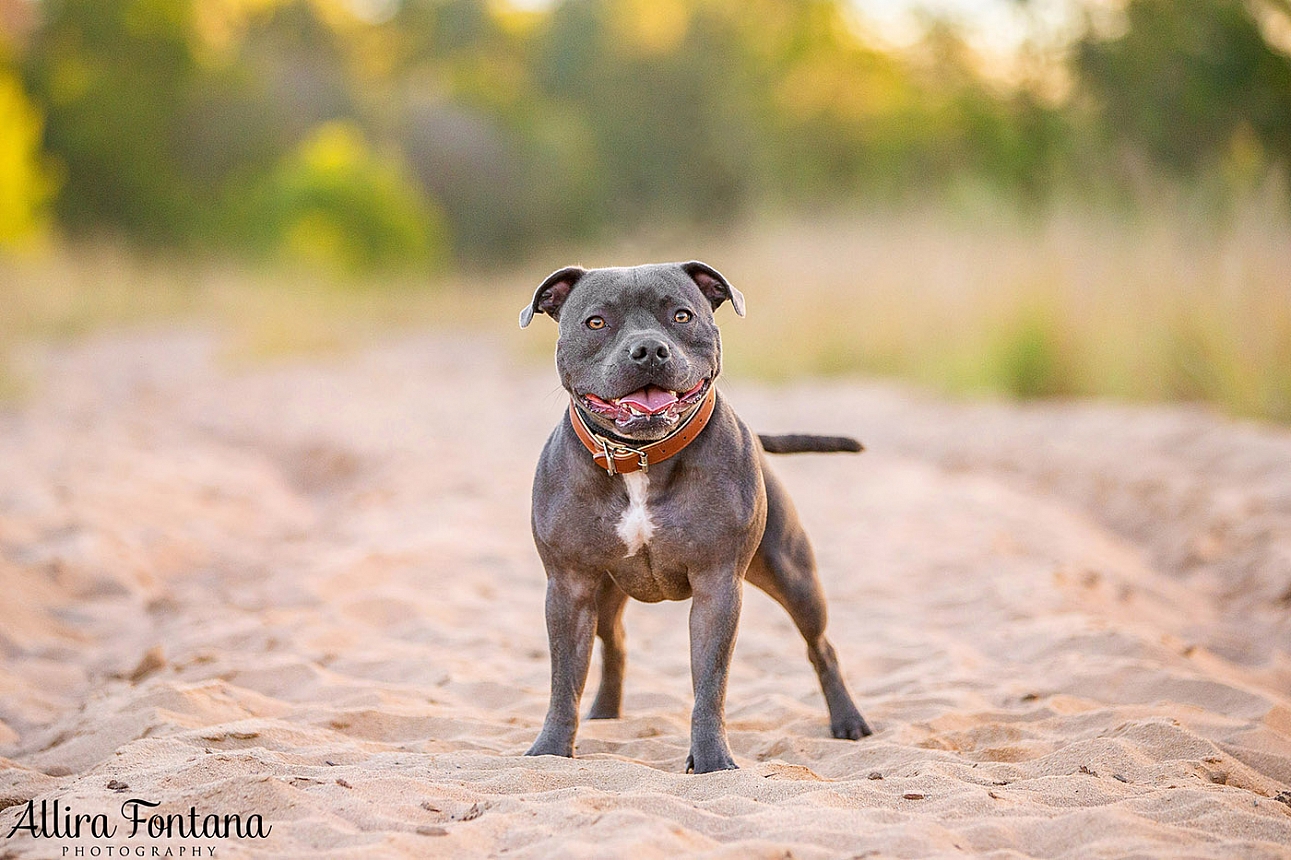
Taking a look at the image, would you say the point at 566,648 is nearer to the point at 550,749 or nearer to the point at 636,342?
the point at 550,749

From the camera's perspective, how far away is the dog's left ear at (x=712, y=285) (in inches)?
148

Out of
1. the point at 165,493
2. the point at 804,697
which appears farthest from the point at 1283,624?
the point at 165,493

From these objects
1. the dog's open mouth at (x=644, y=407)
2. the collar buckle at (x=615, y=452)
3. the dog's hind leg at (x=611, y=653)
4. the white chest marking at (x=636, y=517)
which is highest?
the dog's open mouth at (x=644, y=407)

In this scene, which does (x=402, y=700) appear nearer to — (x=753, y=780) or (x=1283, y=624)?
(x=753, y=780)

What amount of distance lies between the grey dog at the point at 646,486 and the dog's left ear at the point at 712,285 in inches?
0.6

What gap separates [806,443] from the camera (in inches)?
169

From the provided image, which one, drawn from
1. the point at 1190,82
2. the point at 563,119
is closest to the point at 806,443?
the point at 1190,82

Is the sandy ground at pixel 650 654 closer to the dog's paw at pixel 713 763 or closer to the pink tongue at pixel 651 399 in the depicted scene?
the dog's paw at pixel 713 763

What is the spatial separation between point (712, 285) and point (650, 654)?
198 cm

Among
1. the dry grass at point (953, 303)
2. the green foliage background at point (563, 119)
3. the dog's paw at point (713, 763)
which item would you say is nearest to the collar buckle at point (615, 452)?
the dog's paw at point (713, 763)

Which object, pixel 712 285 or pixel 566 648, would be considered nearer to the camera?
pixel 566 648

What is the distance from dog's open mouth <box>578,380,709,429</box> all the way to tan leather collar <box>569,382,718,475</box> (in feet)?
0.36

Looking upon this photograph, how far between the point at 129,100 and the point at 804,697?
27061 mm

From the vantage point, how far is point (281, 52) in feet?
115
